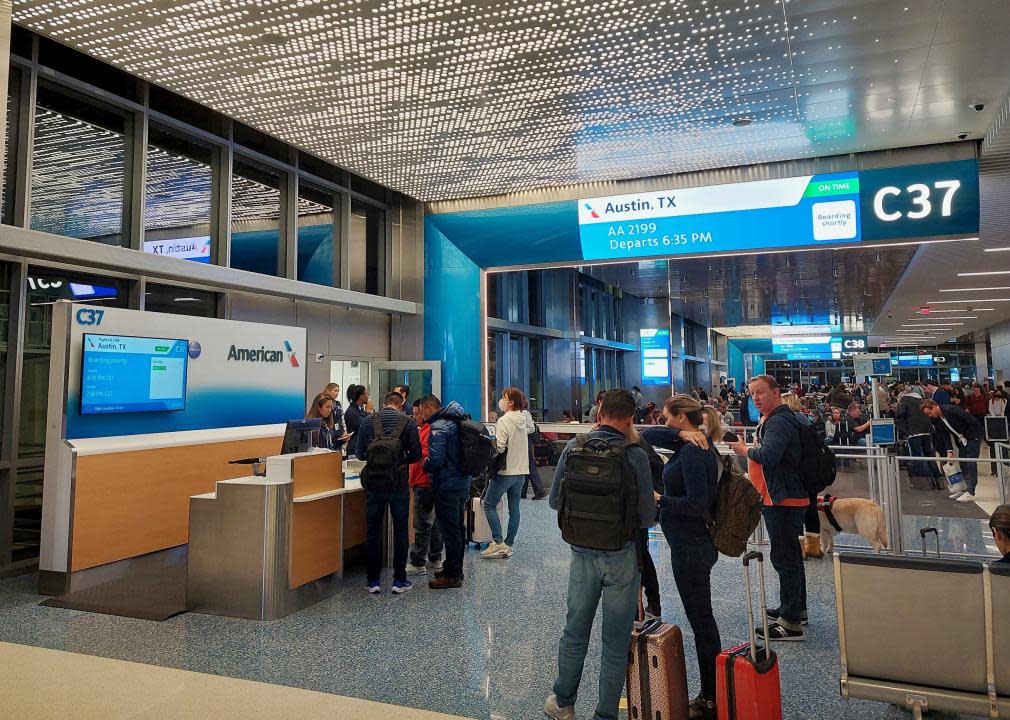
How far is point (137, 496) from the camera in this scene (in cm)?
571

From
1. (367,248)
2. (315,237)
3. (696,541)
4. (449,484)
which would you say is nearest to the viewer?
(696,541)

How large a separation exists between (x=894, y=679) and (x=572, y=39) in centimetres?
476

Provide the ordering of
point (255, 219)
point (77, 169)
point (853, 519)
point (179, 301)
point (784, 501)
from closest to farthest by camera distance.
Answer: point (784, 501) → point (853, 519) → point (77, 169) → point (179, 301) → point (255, 219)

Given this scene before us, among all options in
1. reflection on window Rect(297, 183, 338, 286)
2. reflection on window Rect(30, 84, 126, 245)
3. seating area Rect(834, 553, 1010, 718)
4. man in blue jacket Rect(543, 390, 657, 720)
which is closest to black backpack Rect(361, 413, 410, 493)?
man in blue jacket Rect(543, 390, 657, 720)

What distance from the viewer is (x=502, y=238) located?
953 centimetres

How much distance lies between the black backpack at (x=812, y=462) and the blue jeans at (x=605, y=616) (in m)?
1.66

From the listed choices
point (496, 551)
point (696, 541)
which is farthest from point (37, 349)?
point (696, 541)

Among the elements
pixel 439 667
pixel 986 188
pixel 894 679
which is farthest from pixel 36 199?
pixel 986 188

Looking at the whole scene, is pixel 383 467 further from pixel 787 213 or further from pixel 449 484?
pixel 787 213

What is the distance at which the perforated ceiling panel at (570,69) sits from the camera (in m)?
4.87

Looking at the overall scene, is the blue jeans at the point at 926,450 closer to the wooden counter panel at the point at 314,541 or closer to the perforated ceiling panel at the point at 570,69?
the perforated ceiling panel at the point at 570,69

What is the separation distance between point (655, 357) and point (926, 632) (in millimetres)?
10804

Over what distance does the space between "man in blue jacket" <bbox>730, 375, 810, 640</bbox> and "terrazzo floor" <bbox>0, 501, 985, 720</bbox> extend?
0.19m

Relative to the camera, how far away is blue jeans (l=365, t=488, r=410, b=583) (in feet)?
16.3
